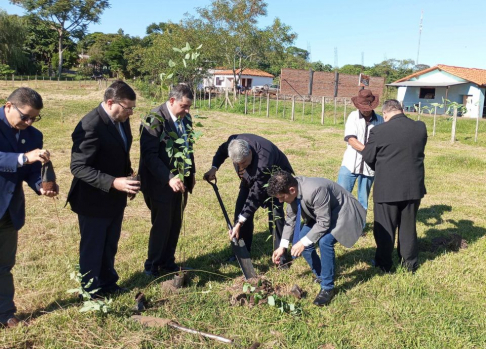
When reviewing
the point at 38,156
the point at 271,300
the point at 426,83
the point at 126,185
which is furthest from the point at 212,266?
the point at 426,83

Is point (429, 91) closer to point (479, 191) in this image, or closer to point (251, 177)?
point (479, 191)

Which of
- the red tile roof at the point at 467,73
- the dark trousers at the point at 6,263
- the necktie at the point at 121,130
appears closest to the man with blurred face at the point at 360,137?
the necktie at the point at 121,130

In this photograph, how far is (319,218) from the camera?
3449mm

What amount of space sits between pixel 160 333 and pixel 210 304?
592 millimetres

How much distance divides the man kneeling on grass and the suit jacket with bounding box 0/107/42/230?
1.90m

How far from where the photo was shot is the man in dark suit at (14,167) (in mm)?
2740

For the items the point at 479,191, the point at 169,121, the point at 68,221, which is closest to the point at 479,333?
the point at 169,121

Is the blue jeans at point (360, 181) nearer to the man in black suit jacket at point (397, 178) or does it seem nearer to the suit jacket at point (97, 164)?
the man in black suit jacket at point (397, 178)

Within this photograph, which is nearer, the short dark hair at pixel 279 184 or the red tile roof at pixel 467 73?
the short dark hair at pixel 279 184

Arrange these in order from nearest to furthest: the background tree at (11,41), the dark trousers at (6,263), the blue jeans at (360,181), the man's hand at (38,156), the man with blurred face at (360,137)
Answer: the man's hand at (38,156)
the dark trousers at (6,263)
the man with blurred face at (360,137)
the blue jeans at (360,181)
the background tree at (11,41)

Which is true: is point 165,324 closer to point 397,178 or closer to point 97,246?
point 97,246

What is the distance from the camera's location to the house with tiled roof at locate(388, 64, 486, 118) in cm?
2698

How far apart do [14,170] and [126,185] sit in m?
0.77

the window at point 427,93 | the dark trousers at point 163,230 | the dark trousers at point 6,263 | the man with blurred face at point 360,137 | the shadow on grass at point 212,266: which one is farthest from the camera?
the window at point 427,93
